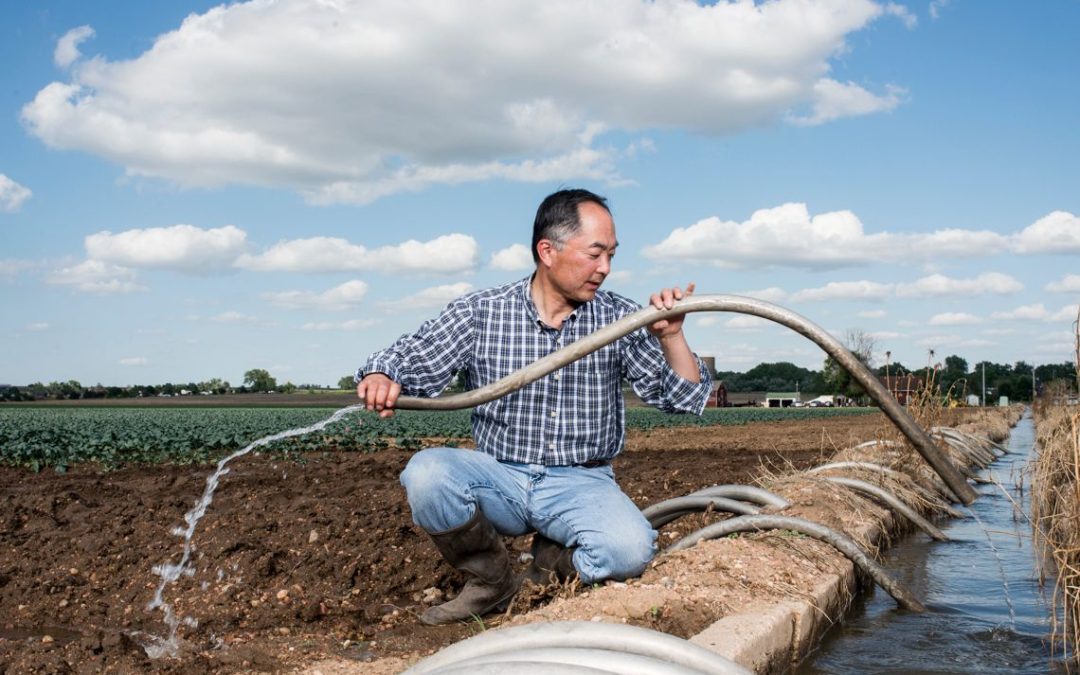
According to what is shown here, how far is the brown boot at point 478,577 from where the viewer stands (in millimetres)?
3496

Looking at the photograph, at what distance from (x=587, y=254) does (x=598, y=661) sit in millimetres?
1821

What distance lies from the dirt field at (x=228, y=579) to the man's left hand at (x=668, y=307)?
4.28 ft

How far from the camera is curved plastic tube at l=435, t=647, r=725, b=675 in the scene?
1743 millimetres

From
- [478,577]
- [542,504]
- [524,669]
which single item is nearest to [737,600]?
[542,504]

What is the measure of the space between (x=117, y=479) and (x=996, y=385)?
219 feet

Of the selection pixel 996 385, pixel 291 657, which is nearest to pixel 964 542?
pixel 291 657

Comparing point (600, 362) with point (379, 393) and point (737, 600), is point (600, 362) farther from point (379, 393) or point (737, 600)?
point (737, 600)

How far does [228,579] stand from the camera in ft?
Answer: 14.7

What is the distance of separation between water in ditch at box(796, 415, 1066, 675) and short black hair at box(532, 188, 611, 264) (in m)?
1.67

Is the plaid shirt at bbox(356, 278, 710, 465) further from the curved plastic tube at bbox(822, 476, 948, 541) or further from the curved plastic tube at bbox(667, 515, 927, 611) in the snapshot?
the curved plastic tube at bbox(822, 476, 948, 541)

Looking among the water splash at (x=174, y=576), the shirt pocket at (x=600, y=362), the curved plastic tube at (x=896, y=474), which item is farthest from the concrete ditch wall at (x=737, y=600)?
the curved plastic tube at (x=896, y=474)


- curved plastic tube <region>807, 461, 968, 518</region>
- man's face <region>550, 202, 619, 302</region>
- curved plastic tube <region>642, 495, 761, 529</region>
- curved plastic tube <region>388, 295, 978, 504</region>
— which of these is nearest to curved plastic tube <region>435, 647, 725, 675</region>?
curved plastic tube <region>388, 295, 978, 504</region>

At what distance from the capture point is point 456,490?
10.8 feet

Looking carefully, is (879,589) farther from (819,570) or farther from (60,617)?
(60,617)
